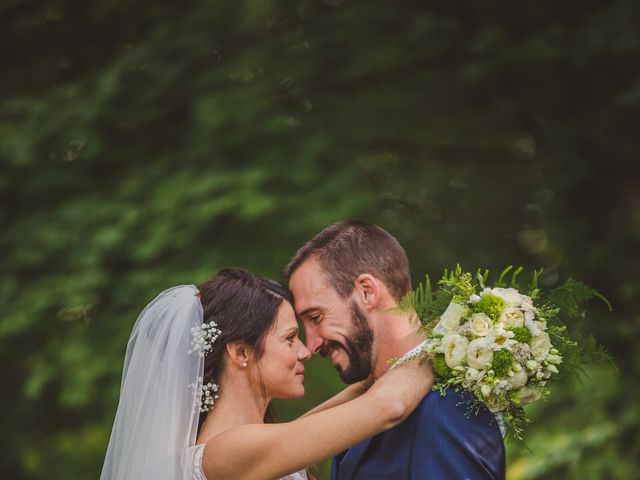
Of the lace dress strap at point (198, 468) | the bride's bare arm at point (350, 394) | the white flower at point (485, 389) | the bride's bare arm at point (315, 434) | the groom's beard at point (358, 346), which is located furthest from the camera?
the bride's bare arm at point (350, 394)

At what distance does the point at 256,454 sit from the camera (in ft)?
11.6

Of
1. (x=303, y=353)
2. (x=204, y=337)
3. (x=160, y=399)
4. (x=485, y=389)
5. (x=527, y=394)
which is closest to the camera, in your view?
(x=485, y=389)

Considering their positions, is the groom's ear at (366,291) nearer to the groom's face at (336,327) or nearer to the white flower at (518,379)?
the groom's face at (336,327)

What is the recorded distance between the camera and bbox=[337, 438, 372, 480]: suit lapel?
3842 mm

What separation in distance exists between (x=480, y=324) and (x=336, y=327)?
870 millimetres

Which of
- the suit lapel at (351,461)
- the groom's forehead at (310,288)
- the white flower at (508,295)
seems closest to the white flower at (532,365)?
the white flower at (508,295)

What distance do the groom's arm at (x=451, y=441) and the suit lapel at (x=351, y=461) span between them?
0.36 meters

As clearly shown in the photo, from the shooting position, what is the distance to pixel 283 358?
3.95 m

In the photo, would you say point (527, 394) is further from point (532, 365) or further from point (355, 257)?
point (355, 257)

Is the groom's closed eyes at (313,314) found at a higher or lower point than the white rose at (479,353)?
lower

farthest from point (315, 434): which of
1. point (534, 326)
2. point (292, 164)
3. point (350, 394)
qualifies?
point (292, 164)

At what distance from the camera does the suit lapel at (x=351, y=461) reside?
384 cm

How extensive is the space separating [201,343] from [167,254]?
10.9 ft

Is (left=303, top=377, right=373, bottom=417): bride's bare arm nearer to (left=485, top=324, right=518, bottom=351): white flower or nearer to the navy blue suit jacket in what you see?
the navy blue suit jacket
